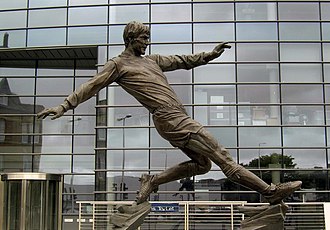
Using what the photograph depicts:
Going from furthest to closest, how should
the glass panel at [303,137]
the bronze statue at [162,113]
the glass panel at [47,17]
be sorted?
the glass panel at [47,17]
the glass panel at [303,137]
the bronze statue at [162,113]

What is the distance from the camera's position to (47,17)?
20.8m

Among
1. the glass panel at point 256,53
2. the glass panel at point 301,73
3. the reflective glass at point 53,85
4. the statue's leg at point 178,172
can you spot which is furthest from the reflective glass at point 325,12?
the statue's leg at point 178,172

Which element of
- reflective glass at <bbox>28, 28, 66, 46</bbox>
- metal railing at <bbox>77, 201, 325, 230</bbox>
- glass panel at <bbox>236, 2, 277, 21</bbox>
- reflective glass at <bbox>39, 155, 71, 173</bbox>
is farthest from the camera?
reflective glass at <bbox>39, 155, 71, 173</bbox>

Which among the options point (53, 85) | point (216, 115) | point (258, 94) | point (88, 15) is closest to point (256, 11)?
point (258, 94)

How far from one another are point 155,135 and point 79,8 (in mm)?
5785

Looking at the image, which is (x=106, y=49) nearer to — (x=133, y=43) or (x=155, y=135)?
(x=155, y=135)

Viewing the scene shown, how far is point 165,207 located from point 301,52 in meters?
7.39

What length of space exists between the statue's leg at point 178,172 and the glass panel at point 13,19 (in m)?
16.9

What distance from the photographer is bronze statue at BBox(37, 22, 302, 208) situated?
16.6ft

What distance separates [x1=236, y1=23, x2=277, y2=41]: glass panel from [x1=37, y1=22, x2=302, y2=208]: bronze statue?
1422cm

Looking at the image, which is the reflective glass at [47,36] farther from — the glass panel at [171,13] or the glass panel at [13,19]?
the glass panel at [171,13]

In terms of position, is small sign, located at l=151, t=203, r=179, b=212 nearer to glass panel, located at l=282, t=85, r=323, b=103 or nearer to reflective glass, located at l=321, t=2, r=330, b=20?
glass panel, located at l=282, t=85, r=323, b=103

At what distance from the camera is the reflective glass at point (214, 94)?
63.1ft

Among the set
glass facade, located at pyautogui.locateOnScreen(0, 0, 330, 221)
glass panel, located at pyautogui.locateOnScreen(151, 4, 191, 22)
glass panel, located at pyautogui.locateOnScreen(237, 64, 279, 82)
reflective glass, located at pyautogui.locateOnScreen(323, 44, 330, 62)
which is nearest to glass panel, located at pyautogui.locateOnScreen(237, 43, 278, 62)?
glass facade, located at pyautogui.locateOnScreen(0, 0, 330, 221)
